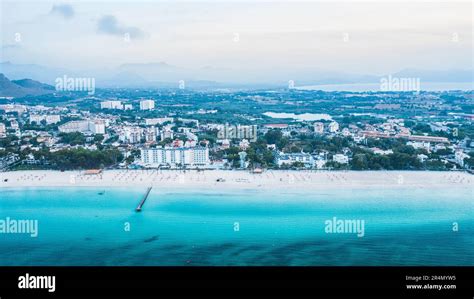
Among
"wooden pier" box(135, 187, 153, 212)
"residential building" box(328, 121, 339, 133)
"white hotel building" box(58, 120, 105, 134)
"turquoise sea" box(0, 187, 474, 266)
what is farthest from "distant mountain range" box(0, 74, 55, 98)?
"wooden pier" box(135, 187, 153, 212)

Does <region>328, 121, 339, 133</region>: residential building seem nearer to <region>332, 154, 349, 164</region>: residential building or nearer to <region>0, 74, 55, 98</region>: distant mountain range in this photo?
<region>332, 154, 349, 164</region>: residential building

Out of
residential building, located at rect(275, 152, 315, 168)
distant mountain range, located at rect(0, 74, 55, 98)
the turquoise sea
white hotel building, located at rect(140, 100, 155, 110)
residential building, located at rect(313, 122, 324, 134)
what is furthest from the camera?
distant mountain range, located at rect(0, 74, 55, 98)

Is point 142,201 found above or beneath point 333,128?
beneath

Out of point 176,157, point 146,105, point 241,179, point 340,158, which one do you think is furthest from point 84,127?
point 340,158

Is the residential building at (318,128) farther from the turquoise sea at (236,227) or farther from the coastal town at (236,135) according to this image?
the turquoise sea at (236,227)

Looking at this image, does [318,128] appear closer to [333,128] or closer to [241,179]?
[333,128]

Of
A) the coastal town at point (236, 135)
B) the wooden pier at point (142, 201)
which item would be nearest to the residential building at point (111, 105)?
the coastal town at point (236, 135)
